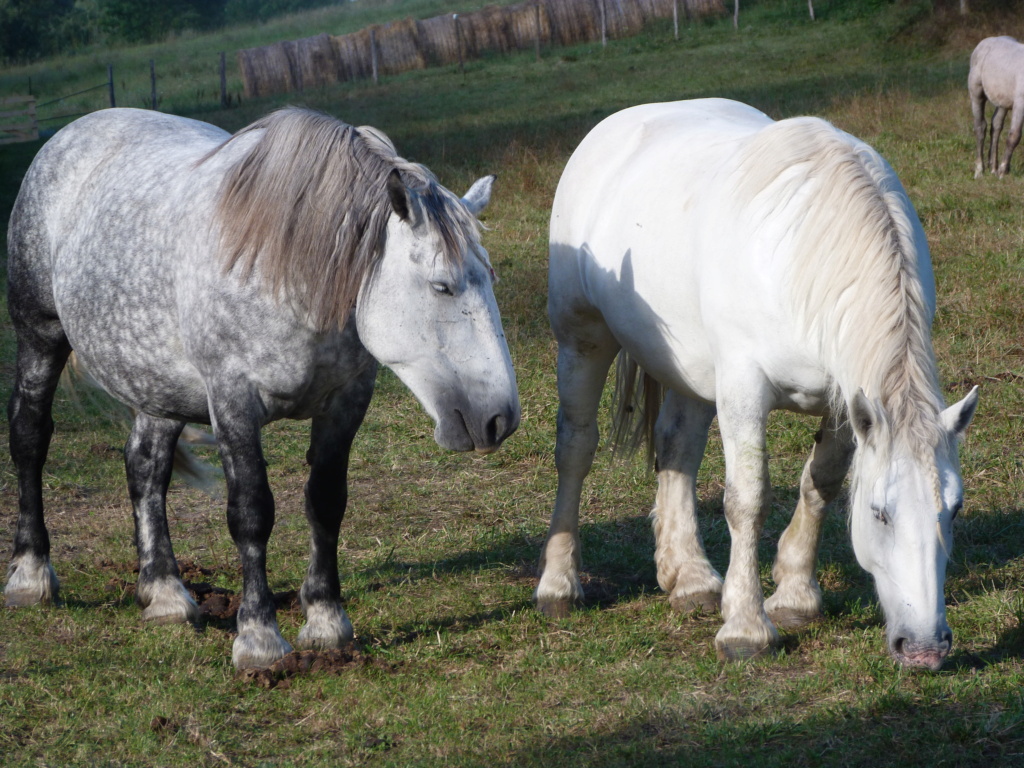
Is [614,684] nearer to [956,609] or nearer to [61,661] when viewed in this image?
[956,609]

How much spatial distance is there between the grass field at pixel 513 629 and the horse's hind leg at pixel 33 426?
0.72 ft

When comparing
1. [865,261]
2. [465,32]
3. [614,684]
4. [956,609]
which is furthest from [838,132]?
[465,32]

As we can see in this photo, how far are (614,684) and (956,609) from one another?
1225mm

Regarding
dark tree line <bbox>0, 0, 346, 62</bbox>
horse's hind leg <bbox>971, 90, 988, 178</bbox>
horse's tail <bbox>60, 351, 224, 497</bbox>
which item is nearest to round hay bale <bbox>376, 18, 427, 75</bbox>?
horse's hind leg <bbox>971, 90, 988, 178</bbox>

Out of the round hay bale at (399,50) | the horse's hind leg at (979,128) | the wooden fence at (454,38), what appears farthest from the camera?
the round hay bale at (399,50)

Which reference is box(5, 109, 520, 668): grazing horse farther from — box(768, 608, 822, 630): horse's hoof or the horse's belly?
box(768, 608, 822, 630): horse's hoof

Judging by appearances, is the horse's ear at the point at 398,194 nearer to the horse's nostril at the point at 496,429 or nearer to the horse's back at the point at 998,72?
the horse's nostril at the point at 496,429

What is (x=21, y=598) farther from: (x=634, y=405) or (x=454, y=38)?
(x=454, y=38)

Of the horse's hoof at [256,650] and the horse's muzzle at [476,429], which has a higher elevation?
the horse's muzzle at [476,429]

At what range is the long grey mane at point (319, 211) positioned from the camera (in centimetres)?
308

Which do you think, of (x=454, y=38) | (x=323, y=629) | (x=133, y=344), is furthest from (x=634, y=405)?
(x=454, y=38)

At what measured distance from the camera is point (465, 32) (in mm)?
27797

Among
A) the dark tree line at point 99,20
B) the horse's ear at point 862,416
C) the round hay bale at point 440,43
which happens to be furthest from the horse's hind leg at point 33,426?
the dark tree line at point 99,20

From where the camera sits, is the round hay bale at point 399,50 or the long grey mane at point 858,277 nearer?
the long grey mane at point 858,277
